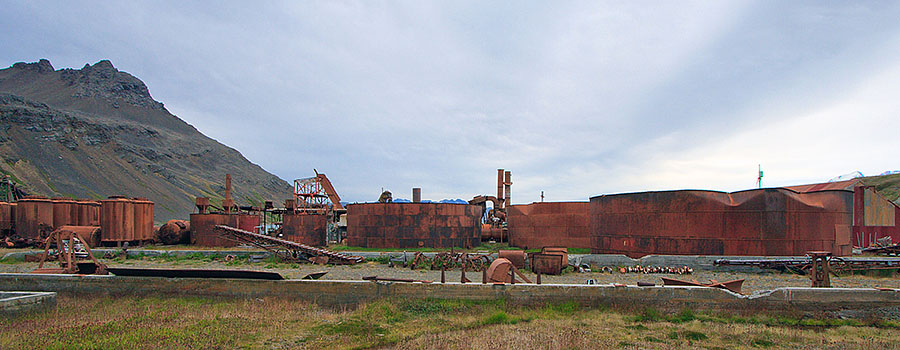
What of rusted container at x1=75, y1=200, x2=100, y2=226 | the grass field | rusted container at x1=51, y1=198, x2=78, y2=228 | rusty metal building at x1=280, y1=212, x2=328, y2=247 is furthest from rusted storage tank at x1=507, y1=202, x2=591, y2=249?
rusted container at x1=51, y1=198, x2=78, y2=228

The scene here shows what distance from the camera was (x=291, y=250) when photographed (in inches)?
942

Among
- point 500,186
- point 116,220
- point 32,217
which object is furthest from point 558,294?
point 32,217

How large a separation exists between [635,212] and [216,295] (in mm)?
17122

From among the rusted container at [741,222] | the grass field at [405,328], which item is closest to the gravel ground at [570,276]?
the rusted container at [741,222]

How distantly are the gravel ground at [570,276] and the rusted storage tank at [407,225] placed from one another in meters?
4.60

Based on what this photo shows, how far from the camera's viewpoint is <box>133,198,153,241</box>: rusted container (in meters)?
29.7

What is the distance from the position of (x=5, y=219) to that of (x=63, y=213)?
4624 mm

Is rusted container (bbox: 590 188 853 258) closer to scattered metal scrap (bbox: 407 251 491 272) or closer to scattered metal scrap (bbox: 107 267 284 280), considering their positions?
scattered metal scrap (bbox: 407 251 491 272)

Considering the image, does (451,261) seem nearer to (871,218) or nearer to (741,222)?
(741,222)

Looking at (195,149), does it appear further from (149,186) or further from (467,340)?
(467,340)

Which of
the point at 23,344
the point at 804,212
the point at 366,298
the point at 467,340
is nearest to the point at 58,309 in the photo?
the point at 23,344

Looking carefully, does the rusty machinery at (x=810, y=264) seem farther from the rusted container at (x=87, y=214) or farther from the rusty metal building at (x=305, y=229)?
the rusted container at (x=87, y=214)

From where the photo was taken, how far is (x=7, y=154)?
7312 cm

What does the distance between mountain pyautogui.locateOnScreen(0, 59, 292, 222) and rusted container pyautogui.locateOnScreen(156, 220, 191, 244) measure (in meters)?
48.6
